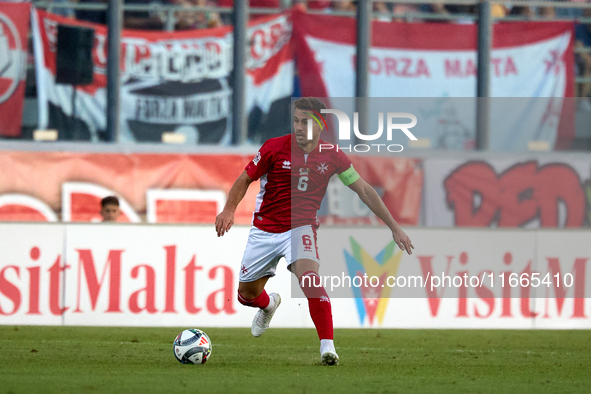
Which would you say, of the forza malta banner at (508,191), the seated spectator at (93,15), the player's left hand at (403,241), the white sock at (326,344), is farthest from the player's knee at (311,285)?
the seated spectator at (93,15)

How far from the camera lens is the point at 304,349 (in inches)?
316

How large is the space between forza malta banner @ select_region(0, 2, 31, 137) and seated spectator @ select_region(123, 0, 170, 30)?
57.1 inches

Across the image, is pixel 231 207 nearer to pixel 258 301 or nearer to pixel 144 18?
pixel 258 301

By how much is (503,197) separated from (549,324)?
10.8ft

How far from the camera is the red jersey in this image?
696 centimetres

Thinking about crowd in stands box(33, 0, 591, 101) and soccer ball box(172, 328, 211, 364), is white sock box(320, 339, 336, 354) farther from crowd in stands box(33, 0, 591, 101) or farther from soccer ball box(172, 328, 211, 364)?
crowd in stands box(33, 0, 591, 101)

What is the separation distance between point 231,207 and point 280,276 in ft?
11.7

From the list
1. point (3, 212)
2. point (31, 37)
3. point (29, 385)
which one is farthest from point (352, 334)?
point (31, 37)

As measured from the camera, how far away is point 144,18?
42.9ft

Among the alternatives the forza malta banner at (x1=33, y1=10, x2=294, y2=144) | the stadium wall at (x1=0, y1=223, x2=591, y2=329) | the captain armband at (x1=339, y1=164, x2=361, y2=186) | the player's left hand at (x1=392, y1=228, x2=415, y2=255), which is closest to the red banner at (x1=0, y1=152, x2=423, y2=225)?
the forza malta banner at (x1=33, y1=10, x2=294, y2=144)

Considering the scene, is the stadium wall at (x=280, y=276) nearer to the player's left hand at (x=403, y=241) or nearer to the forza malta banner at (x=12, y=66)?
the forza malta banner at (x=12, y=66)

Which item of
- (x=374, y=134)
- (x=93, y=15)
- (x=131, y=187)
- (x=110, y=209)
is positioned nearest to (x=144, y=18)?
(x=93, y=15)

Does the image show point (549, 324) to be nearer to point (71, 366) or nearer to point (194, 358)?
point (194, 358)

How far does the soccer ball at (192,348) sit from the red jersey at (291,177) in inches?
42.6
